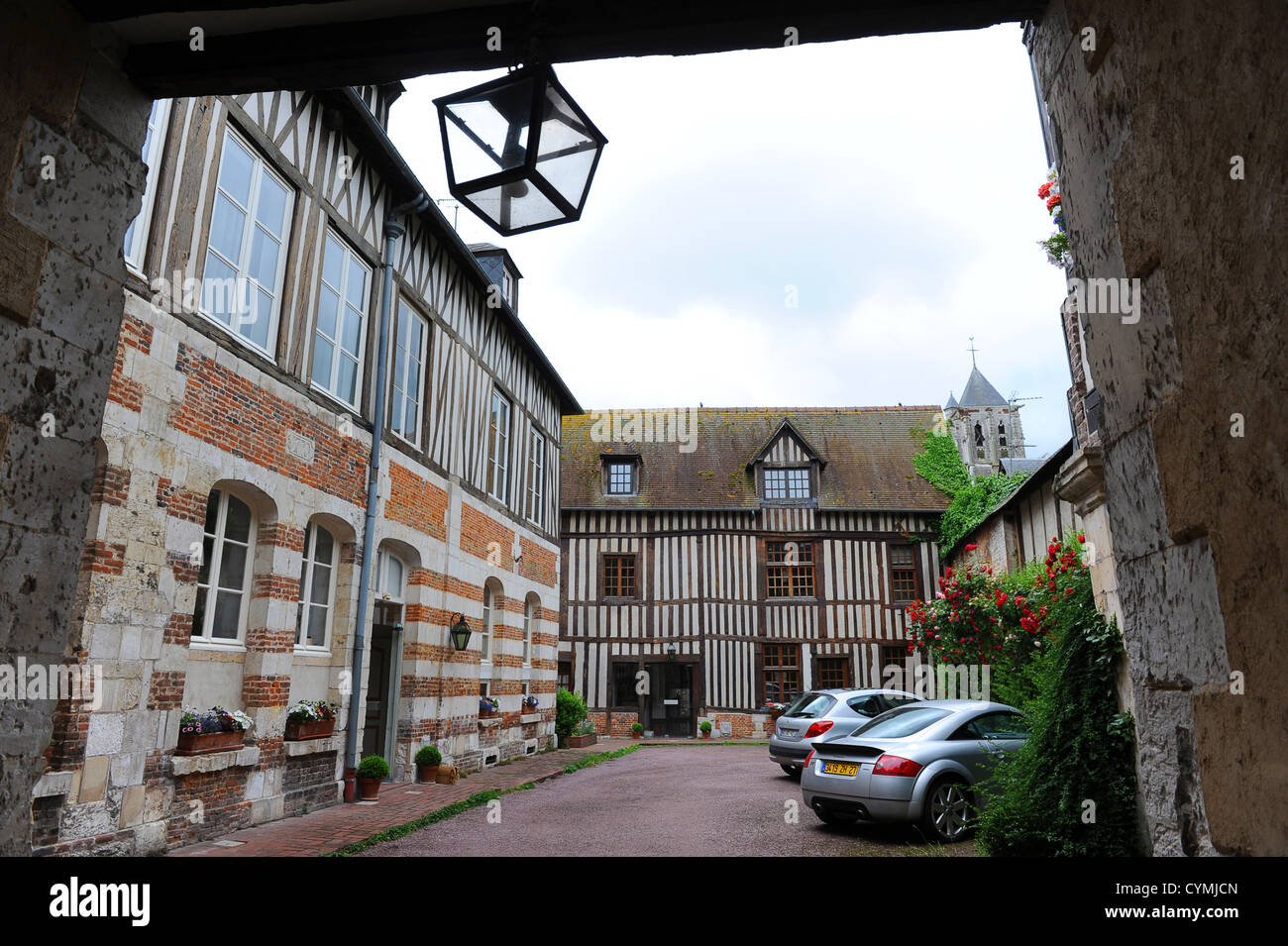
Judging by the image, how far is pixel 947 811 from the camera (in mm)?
7164

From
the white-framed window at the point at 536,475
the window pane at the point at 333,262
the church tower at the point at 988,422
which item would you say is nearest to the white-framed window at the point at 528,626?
the white-framed window at the point at 536,475

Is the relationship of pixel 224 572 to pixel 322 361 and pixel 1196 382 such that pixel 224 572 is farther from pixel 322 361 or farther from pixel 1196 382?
pixel 1196 382

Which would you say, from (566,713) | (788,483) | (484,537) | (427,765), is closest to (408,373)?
(484,537)

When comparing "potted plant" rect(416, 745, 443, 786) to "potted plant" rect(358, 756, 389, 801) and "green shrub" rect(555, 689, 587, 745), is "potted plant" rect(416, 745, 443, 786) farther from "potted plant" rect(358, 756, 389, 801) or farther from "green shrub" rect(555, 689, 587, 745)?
"green shrub" rect(555, 689, 587, 745)

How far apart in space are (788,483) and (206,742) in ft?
60.0

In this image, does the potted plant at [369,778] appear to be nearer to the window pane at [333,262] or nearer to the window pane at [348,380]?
the window pane at [348,380]

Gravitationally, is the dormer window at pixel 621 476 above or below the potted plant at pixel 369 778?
above

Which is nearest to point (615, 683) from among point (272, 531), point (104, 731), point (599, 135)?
point (272, 531)

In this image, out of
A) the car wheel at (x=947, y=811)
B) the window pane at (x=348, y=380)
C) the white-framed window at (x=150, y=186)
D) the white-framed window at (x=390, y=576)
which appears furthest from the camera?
the white-framed window at (x=390, y=576)

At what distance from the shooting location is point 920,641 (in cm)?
1397

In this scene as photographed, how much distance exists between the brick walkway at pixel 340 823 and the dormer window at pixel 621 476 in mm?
11940

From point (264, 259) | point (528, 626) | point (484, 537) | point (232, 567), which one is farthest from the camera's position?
point (528, 626)

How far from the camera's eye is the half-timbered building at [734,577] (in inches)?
850

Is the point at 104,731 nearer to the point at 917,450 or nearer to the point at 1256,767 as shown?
the point at 1256,767
